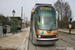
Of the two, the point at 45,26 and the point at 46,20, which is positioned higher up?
the point at 46,20

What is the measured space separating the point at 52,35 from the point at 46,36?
1.51 feet

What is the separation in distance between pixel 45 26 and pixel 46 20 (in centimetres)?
48

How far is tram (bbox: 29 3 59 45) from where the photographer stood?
20.3 feet

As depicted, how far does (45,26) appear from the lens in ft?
21.1

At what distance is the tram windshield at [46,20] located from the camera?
644 centimetres

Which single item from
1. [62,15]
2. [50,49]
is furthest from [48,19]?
[62,15]

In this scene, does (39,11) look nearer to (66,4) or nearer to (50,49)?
(50,49)

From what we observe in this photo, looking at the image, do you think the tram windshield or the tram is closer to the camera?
the tram

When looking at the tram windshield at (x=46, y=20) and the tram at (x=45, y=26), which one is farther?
the tram windshield at (x=46, y=20)

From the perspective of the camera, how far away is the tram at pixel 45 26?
619cm

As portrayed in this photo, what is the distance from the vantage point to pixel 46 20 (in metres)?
6.57

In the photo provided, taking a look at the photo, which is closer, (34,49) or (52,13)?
(34,49)

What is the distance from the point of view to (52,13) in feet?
22.2

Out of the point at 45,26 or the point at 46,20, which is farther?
the point at 46,20
